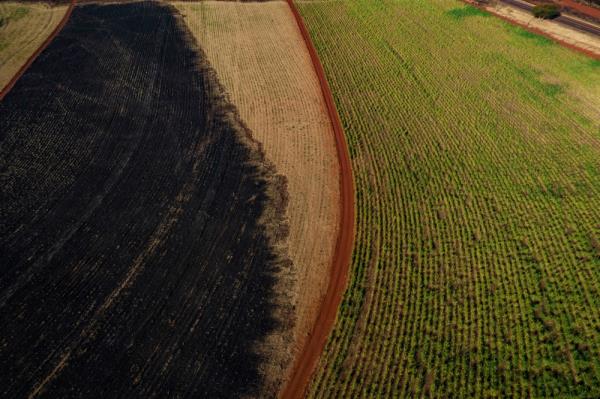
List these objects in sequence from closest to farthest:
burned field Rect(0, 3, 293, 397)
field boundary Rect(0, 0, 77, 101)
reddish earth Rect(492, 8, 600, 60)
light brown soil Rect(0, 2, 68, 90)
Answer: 1. burned field Rect(0, 3, 293, 397)
2. field boundary Rect(0, 0, 77, 101)
3. light brown soil Rect(0, 2, 68, 90)
4. reddish earth Rect(492, 8, 600, 60)

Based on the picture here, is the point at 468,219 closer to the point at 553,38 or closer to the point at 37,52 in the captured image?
the point at 553,38

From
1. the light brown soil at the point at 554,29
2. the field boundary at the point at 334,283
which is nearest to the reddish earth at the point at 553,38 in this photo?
the light brown soil at the point at 554,29

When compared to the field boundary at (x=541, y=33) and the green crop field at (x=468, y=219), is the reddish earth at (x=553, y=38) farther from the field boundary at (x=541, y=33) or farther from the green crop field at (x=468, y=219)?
the green crop field at (x=468, y=219)

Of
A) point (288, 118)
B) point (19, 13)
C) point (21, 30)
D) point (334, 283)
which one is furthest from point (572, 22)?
point (19, 13)

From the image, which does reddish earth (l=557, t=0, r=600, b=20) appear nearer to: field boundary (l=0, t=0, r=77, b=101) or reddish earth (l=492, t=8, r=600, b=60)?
reddish earth (l=492, t=8, r=600, b=60)

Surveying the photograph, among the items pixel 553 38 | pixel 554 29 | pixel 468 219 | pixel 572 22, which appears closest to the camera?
pixel 468 219

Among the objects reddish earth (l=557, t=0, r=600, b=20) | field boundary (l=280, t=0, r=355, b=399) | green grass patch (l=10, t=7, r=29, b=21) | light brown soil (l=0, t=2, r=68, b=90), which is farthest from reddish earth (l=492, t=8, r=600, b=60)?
green grass patch (l=10, t=7, r=29, b=21)
